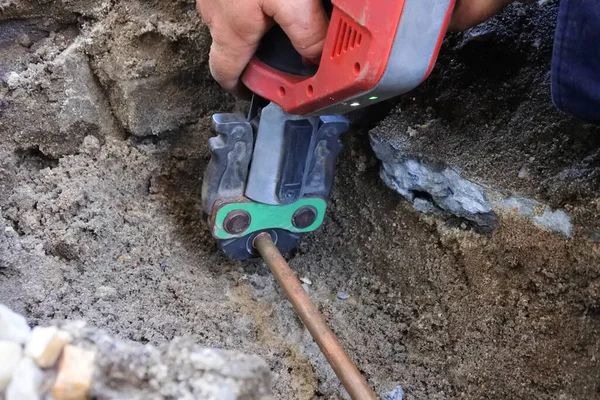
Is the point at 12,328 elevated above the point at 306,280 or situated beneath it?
elevated above

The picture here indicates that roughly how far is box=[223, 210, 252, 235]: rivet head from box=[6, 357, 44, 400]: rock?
622mm

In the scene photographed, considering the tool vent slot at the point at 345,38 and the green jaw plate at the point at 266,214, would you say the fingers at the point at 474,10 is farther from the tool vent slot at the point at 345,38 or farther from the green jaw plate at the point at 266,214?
the green jaw plate at the point at 266,214

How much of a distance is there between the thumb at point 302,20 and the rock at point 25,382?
2.07 ft

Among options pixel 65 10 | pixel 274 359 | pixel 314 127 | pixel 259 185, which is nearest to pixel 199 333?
pixel 274 359

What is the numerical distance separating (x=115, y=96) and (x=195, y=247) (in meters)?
0.40

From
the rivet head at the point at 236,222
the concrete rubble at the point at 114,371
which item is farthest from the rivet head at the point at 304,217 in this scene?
the concrete rubble at the point at 114,371

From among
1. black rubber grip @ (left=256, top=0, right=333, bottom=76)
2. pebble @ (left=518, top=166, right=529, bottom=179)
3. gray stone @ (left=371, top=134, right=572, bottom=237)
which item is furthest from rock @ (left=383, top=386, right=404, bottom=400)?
black rubber grip @ (left=256, top=0, right=333, bottom=76)

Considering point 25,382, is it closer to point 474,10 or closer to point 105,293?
point 105,293

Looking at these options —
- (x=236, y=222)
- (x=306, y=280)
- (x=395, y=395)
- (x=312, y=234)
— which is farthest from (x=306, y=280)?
(x=395, y=395)

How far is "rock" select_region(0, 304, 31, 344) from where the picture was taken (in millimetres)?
642

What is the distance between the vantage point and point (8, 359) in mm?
607

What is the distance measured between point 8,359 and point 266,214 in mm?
683

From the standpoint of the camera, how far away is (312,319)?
1058 millimetres

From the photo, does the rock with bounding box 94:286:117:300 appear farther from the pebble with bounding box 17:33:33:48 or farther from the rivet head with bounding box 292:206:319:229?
the pebble with bounding box 17:33:33:48
